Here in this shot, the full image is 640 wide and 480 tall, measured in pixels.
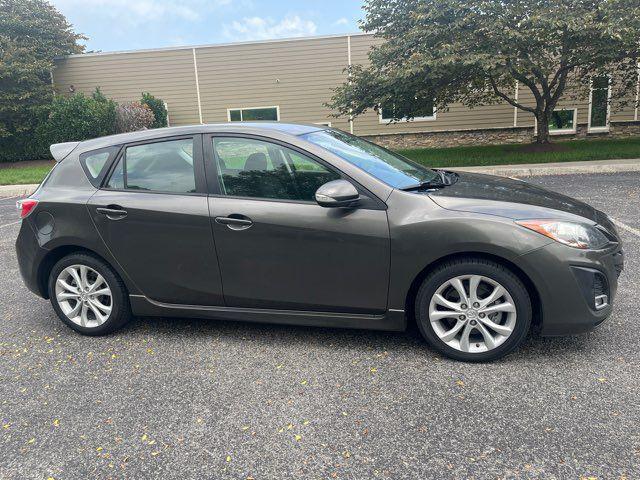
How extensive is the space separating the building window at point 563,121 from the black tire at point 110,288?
18.7 m

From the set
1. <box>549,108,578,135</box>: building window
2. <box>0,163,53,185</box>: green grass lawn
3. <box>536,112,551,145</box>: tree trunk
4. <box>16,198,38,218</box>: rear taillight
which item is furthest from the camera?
<box>549,108,578,135</box>: building window

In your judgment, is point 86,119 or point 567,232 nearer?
point 567,232

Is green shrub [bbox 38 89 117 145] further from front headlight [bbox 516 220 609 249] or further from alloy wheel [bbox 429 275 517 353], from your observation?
front headlight [bbox 516 220 609 249]

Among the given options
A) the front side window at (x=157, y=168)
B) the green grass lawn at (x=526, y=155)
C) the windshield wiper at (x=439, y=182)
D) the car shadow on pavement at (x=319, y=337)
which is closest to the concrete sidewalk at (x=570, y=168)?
the green grass lawn at (x=526, y=155)

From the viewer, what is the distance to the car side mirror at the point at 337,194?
3328 millimetres

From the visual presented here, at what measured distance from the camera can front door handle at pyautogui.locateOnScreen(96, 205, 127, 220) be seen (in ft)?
12.7

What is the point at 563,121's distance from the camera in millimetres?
19188

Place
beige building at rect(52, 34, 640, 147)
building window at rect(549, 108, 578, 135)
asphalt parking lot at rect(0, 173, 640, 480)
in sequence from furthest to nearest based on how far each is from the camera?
beige building at rect(52, 34, 640, 147), building window at rect(549, 108, 578, 135), asphalt parking lot at rect(0, 173, 640, 480)

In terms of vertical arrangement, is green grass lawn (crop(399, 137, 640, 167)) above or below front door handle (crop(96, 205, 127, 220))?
below

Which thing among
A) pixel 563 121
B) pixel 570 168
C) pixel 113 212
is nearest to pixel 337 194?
pixel 113 212

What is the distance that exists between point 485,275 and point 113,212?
2.69 m

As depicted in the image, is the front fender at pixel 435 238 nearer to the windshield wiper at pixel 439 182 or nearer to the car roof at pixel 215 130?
the windshield wiper at pixel 439 182

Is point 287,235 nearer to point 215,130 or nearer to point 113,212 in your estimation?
point 215,130

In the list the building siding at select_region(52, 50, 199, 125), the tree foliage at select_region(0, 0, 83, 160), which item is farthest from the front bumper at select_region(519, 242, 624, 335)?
the tree foliage at select_region(0, 0, 83, 160)
